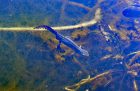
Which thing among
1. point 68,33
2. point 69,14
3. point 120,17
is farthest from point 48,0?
point 120,17

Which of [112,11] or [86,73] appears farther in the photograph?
[112,11]

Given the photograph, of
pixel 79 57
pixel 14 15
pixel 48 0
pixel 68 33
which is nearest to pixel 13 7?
pixel 14 15

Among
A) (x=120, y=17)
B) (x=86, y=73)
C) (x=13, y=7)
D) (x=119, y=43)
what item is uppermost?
(x=13, y=7)

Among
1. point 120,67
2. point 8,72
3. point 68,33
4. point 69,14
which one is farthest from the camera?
point 69,14

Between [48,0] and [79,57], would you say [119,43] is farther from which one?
[48,0]

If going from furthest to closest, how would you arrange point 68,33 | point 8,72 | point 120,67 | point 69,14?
point 69,14
point 68,33
point 120,67
point 8,72

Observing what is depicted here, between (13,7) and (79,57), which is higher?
(13,7)

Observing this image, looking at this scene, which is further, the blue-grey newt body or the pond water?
the blue-grey newt body

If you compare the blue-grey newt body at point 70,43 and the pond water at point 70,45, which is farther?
the blue-grey newt body at point 70,43

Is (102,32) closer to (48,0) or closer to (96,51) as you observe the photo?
(96,51)
